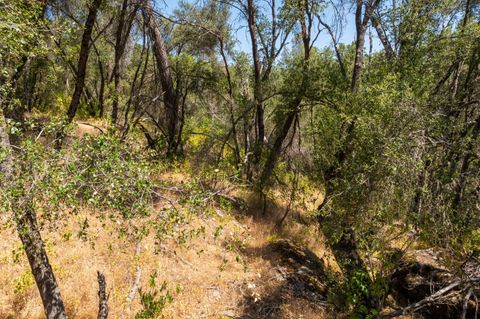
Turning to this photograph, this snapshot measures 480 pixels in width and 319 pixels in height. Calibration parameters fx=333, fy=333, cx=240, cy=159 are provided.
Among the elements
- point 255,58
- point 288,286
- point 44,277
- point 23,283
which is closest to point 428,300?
point 288,286

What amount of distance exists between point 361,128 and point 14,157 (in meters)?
4.79

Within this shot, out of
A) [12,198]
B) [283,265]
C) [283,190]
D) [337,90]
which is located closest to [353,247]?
[283,265]

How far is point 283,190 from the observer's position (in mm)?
9570

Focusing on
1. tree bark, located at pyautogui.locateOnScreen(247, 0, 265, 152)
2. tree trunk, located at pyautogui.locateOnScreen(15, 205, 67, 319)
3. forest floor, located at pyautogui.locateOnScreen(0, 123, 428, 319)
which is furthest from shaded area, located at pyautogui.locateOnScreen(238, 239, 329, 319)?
tree trunk, located at pyautogui.locateOnScreen(15, 205, 67, 319)

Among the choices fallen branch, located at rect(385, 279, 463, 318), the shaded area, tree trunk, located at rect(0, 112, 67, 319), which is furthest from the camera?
the shaded area

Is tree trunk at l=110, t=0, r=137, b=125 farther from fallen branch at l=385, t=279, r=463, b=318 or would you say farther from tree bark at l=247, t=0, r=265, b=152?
fallen branch at l=385, t=279, r=463, b=318

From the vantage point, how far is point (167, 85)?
A: 34.4 ft

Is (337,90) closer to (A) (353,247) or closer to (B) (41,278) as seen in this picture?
(A) (353,247)

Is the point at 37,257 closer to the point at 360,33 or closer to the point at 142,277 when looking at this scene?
the point at 142,277

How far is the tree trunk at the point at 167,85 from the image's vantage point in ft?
32.8

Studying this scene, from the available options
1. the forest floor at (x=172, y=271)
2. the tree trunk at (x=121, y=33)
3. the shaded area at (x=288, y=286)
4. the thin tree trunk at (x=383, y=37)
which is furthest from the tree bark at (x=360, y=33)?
the tree trunk at (x=121, y=33)

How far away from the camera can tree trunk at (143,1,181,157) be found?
32.8ft

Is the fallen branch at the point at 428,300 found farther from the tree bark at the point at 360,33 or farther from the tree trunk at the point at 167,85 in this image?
the tree trunk at the point at 167,85

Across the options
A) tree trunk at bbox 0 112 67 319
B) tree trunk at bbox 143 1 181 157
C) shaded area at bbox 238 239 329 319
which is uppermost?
tree trunk at bbox 143 1 181 157
